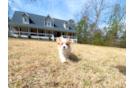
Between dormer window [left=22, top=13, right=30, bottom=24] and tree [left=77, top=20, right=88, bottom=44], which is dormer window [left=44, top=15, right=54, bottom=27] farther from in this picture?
tree [left=77, top=20, right=88, bottom=44]

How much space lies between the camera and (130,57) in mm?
622

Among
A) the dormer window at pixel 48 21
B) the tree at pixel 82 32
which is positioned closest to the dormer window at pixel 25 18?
the dormer window at pixel 48 21

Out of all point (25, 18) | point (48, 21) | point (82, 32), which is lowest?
point (82, 32)

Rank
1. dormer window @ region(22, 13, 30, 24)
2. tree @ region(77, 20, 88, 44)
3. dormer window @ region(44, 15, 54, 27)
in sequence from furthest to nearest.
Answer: tree @ region(77, 20, 88, 44) → dormer window @ region(44, 15, 54, 27) → dormer window @ region(22, 13, 30, 24)

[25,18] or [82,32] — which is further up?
[25,18]

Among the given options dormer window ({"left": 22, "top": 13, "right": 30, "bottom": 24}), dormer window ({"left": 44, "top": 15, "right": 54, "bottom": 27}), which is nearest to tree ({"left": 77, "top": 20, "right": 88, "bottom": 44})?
dormer window ({"left": 44, "top": 15, "right": 54, "bottom": 27})

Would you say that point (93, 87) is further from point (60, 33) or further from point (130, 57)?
point (60, 33)

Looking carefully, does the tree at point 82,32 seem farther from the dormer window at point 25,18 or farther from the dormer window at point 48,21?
the dormer window at point 25,18

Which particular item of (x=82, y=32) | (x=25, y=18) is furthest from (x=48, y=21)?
(x=82, y=32)

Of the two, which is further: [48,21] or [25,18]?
[48,21]

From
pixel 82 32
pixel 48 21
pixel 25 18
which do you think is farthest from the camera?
pixel 82 32

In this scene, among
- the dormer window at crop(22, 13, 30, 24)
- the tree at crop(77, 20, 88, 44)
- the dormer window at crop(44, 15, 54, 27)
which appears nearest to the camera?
the dormer window at crop(22, 13, 30, 24)

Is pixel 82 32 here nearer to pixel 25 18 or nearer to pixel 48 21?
pixel 48 21
